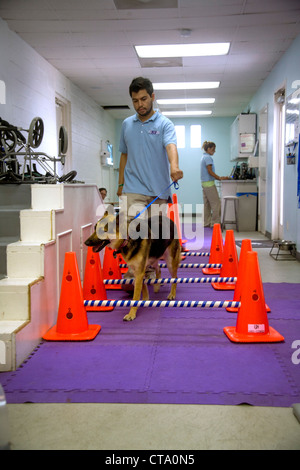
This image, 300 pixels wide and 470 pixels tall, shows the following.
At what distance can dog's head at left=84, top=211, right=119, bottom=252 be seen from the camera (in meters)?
3.14

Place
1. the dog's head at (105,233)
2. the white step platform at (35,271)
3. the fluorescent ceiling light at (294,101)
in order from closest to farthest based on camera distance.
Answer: the white step platform at (35,271) → the dog's head at (105,233) → the fluorescent ceiling light at (294,101)

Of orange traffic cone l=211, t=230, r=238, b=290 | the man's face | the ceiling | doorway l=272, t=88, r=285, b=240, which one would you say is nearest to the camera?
the man's face

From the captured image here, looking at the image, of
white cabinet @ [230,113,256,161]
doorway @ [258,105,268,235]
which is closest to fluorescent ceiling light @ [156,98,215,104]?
white cabinet @ [230,113,256,161]

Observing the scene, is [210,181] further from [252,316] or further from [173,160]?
[252,316]

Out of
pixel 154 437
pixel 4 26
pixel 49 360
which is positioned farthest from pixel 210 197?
pixel 154 437

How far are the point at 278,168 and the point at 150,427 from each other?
6.83m

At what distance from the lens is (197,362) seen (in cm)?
247

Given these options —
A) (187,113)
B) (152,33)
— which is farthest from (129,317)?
(187,113)

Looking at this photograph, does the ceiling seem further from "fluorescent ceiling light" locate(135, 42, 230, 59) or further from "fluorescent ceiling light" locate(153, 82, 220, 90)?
"fluorescent ceiling light" locate(153, 82, 220, 90)

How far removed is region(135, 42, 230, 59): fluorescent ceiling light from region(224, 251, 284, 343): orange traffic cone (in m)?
4.93

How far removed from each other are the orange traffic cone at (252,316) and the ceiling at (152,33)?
3.63 metres

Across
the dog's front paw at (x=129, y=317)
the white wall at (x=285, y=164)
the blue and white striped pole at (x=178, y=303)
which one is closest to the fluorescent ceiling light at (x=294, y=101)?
the white wall at (x=285, y=164)

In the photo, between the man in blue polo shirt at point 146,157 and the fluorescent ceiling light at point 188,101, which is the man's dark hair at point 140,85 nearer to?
the man in blue polo shirt at point 146,157

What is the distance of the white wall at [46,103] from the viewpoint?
5.60 metres
